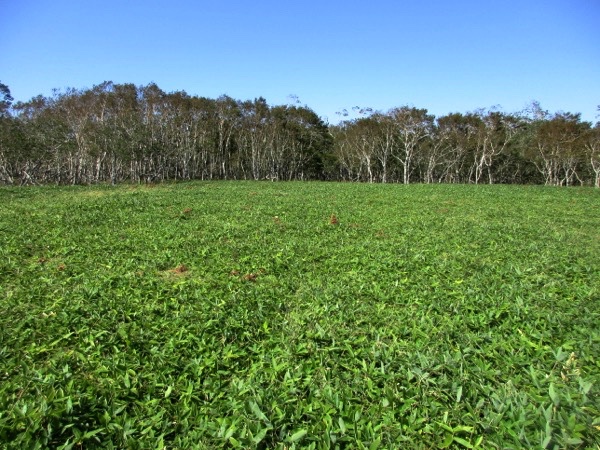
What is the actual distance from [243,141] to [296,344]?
5404cm

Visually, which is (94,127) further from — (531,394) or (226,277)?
(531,394)

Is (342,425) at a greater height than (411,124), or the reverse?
(411,124)

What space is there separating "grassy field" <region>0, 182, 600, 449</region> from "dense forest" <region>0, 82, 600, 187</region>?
33260mm

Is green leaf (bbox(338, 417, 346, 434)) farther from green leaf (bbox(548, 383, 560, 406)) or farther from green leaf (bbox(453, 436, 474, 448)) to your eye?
green leaf (bbox(548, 383, 560, 406))

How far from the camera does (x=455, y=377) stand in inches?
135

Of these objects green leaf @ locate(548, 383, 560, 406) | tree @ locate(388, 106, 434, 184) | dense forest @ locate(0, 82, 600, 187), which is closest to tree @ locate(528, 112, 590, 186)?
dense forest @ locate(0, 82, 600, 187)

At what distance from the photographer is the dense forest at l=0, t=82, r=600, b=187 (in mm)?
38969

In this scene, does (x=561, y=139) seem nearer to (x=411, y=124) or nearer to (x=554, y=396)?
(x=411, y=124)

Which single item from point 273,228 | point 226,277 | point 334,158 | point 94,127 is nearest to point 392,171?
point 334,158

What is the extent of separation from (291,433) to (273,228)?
335 inches

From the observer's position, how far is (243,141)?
2194 inches

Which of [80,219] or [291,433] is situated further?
[80,219]

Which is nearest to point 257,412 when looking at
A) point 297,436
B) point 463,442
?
point 297,436

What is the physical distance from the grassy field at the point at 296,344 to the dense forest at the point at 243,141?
1309 inches
